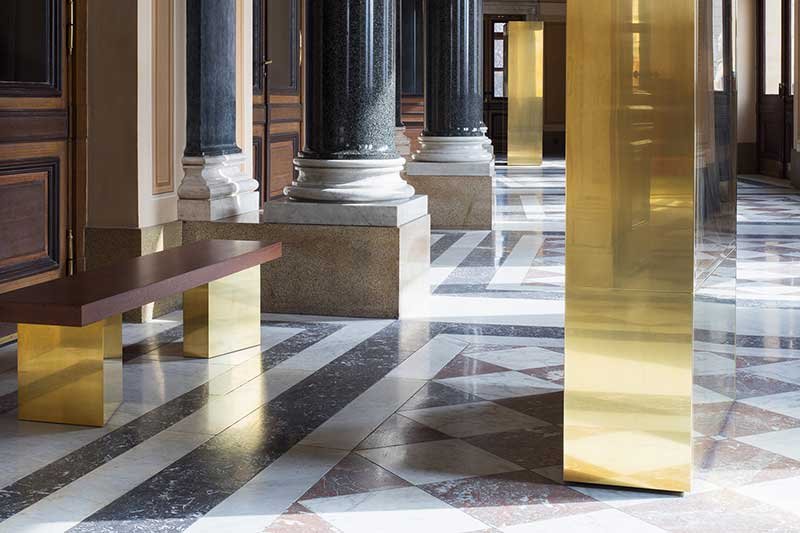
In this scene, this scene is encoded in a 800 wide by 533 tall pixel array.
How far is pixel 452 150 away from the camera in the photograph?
10.5 m

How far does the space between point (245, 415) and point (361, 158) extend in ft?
7.49

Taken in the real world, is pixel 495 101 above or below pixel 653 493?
above

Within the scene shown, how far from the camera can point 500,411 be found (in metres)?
4.19

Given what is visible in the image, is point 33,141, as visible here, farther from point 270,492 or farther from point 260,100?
point 260,100

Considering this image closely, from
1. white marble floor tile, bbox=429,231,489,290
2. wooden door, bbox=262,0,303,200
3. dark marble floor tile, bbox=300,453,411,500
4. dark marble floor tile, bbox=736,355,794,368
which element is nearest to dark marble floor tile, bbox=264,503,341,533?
dark marble floor tile, bbox=300,453,411,500

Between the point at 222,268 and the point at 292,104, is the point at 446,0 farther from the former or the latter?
the point at 222,268

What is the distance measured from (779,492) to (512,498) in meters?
0.75

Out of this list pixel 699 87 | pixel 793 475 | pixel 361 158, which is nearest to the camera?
pixel 699 87

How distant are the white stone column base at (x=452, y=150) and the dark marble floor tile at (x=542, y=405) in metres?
6.16

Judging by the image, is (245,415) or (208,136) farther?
(208,136)

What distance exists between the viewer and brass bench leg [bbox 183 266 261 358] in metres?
5.09

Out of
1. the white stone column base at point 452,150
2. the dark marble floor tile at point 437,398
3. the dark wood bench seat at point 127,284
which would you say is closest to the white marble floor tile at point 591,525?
the dark marble floor tile at point 437,398

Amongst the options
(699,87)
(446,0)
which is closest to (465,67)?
(446,0)

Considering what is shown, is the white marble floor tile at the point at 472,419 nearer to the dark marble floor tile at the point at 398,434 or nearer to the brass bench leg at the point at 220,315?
the dark marble floor tile at the point at 398,434
